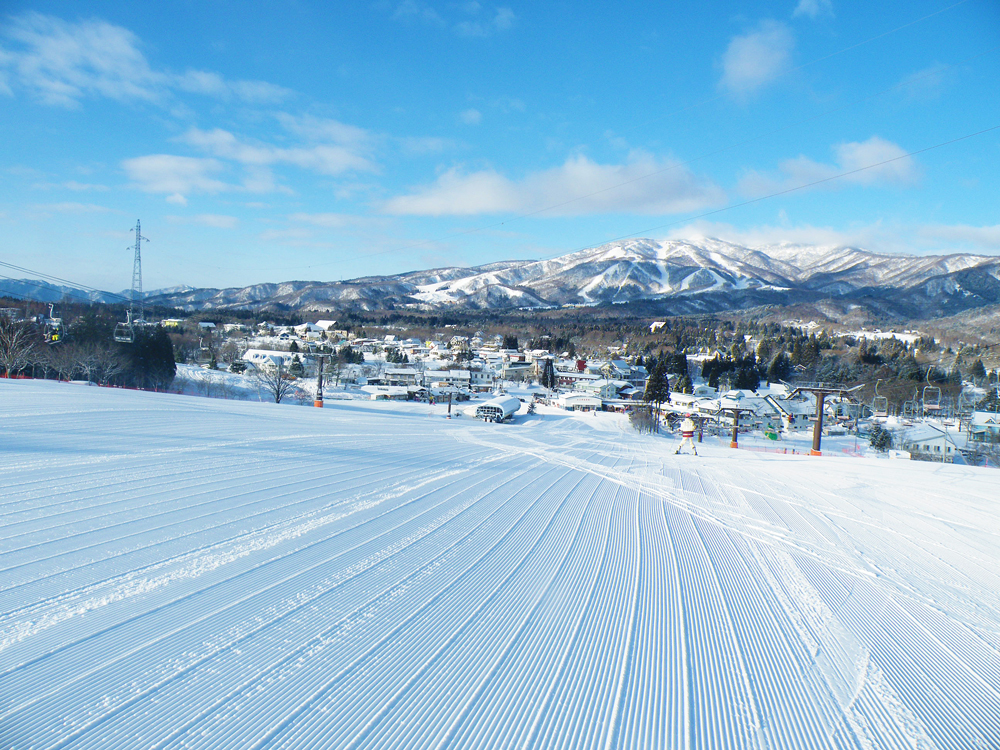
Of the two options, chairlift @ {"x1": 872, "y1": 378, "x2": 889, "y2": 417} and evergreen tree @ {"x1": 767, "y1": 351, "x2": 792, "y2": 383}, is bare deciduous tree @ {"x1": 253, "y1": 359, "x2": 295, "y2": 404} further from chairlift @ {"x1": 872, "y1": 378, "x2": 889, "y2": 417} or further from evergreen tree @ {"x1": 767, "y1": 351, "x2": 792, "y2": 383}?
evergreen tree @ {"x1": 767, "y1": 351, "x2": 792, "y2": 383}

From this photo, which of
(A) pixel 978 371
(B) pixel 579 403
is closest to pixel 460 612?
(B) pixel 579 403

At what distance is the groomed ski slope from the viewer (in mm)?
1953

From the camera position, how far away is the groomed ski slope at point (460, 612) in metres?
1.95

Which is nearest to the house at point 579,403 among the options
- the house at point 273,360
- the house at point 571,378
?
the house at point 571,378

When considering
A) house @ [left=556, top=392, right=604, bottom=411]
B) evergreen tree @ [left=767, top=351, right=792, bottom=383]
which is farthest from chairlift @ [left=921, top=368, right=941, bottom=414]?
house @ [left=556, top=392, right=604, bottom=411]

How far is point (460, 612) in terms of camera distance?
2770 mm

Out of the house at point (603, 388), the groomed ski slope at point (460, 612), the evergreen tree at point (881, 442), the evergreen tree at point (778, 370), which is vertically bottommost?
the evergreen tree at point (881, 442)

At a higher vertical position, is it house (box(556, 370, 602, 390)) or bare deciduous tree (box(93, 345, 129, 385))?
bare deciduous tree (box(93, 345, 129, 385))

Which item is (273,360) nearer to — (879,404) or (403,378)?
(403,378)

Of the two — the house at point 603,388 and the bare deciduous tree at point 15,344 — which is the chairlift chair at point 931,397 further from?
the bare deciduous tree at point 15,344

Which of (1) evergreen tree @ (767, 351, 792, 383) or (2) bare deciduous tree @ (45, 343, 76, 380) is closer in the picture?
(2) bare deciduous tree @ (45, 343, 76, 380)

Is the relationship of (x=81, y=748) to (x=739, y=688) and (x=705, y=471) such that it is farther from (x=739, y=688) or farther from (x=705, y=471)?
(x=705, y=471)

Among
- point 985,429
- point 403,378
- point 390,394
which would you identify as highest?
point 403,378

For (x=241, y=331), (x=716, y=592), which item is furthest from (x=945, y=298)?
(x=716, y=592)
